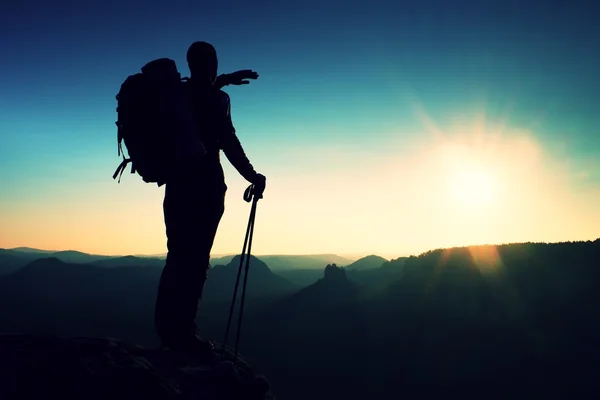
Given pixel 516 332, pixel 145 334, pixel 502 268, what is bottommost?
pixel 145 334

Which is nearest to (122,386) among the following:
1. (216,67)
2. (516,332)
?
(216,67)

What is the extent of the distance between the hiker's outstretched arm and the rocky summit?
245cm

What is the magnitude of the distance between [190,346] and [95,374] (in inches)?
67.6

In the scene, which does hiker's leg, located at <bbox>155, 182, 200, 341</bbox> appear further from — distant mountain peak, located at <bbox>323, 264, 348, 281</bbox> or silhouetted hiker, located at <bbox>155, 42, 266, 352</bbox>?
distant mountain peak, located at <bbox>323, 264, 348, 281</bbox>

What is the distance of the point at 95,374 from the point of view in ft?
9.27

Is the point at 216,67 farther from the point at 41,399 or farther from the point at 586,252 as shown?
the point at 586,252

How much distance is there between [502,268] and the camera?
11538 cm

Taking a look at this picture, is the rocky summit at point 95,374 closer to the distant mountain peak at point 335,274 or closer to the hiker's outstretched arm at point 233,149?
the hiker's outstretched arm at point 233,149

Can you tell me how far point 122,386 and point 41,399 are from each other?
0.53 meters

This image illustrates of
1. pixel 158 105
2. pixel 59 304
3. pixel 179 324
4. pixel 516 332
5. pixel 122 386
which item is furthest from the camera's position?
pixel 59 304

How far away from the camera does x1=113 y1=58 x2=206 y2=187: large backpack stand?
13.6ft

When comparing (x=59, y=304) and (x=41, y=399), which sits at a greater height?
(x=41, y=399)

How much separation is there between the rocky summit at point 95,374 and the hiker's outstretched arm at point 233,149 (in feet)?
8.04

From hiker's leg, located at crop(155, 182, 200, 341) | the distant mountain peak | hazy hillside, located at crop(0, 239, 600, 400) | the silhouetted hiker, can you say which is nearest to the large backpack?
the silhouetted hiker
